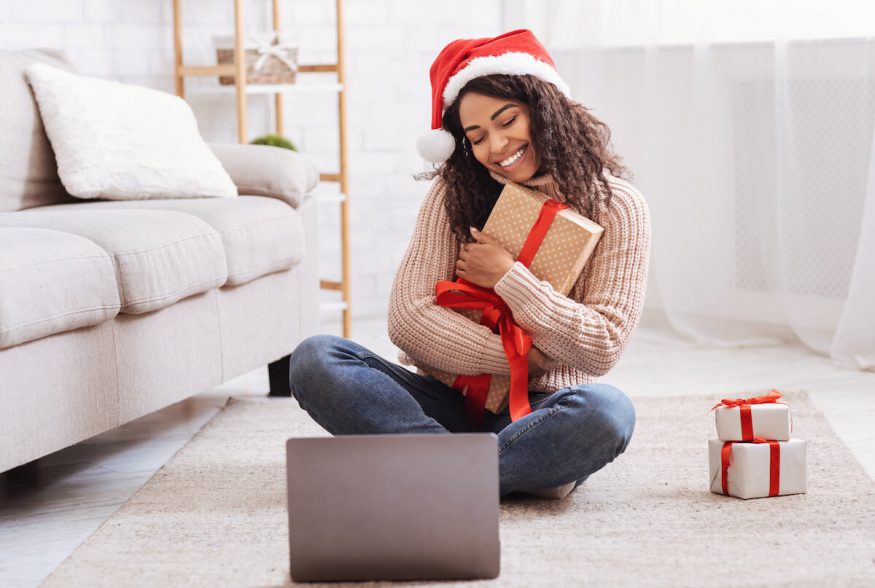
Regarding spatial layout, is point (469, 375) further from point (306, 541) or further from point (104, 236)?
point (104, 236)

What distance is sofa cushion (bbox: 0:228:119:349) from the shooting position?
153 centimetres

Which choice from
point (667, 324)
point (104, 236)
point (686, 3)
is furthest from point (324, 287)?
point (104, 236)

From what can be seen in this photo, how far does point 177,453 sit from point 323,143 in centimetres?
161

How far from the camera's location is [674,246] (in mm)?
3135

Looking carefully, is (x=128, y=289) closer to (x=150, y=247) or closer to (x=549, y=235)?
(x=150, y=247)

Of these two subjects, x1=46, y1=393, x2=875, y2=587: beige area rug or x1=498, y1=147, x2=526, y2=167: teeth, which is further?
x1=498, y1=147, x2=526, y2=167: teeth

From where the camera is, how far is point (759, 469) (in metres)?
1.66

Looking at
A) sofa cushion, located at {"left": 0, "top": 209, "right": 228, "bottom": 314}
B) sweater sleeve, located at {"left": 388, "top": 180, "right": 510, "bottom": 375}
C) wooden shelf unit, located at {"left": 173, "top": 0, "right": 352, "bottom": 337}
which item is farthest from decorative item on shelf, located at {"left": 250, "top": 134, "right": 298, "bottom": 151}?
sweater sleeve, located at {"left": 388, "top": 180, "right": 510, "bottom": 375}

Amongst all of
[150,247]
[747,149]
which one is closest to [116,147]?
[150,247]

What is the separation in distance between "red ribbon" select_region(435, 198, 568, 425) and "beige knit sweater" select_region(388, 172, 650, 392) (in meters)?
0.02

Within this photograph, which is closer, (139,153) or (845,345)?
(139,153)

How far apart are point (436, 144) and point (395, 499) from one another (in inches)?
24.9

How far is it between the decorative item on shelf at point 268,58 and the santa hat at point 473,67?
133 centimetres

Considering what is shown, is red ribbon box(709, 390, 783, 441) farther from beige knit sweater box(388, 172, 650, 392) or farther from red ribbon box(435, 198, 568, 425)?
red ribbon box(435, 198, 568, 425)
